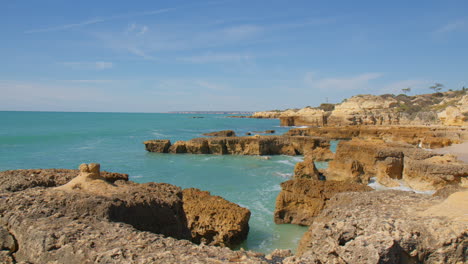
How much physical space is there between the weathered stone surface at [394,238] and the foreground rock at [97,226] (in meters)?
1.05

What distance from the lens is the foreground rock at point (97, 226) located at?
12.6ft

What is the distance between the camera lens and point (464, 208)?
4.86 m

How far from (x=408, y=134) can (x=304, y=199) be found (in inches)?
1063

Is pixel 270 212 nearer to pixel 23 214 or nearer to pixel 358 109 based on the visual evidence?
pixel 23 214

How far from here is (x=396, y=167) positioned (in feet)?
48.8

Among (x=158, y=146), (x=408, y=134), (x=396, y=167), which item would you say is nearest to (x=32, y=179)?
(x=396, y=167)

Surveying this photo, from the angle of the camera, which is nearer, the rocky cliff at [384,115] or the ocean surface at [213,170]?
the ocean surface at [213,170]

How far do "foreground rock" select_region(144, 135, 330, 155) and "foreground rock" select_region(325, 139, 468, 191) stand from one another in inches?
407

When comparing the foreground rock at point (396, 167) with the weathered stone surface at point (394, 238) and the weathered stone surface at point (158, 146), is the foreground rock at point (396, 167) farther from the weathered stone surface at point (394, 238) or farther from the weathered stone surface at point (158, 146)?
the weathered stone surface at point (158, 146)

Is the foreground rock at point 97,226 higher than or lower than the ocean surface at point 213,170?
higher

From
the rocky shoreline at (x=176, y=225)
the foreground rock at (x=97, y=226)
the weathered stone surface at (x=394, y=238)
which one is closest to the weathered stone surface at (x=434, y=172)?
the rocky shoreline at (x=176, y=225)

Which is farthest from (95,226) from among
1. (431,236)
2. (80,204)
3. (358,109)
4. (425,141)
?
(358,109)

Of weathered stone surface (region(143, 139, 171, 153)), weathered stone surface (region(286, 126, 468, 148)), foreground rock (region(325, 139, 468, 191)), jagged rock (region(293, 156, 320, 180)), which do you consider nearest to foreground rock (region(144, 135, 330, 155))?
weathered stone surface (region(143, 139, 171, 153))

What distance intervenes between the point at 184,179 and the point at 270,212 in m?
8.20
